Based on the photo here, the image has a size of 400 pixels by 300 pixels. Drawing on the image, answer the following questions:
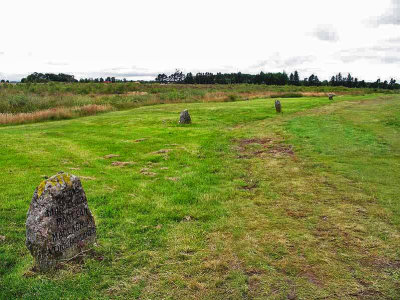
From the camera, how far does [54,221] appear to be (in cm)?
552

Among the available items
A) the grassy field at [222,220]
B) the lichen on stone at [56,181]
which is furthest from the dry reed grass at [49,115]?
the lichen on stone at [56,181]

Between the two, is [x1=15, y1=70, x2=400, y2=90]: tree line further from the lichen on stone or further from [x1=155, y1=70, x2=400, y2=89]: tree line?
the lichen on stone

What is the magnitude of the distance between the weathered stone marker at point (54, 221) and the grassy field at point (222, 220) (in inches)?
11.4

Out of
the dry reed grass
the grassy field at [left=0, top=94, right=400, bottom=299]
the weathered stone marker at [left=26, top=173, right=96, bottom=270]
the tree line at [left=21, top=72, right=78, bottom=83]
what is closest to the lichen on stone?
the weathered stone marker at [left=26, top=173, right=96, bottom=270]

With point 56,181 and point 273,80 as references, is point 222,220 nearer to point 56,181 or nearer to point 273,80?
point 56,181

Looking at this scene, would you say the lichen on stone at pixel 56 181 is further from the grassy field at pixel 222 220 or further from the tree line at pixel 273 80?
the tree line at pixel 273 80

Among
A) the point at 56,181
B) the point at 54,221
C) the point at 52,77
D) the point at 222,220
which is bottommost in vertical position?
the point at 222,220

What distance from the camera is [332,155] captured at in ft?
42.8

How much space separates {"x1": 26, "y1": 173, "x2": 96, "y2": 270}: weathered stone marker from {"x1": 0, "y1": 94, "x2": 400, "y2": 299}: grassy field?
290 mm

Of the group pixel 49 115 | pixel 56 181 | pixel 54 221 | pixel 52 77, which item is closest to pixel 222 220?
pixel 54 221

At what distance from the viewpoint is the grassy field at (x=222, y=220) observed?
5.11 metres

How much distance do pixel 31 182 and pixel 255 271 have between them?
314 inches

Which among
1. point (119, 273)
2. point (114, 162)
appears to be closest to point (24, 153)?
point (114, 162)

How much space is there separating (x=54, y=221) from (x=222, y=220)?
12.0 ft
